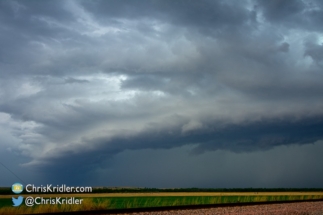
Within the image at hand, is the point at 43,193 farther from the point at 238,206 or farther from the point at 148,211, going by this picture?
the point at 238,206

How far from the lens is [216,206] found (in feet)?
94.6

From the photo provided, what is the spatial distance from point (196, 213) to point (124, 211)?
181 inches

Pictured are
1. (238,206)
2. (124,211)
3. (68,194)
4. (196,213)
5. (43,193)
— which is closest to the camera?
(124,211)

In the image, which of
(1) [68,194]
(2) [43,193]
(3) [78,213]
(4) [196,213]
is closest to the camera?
(3) [78,213]

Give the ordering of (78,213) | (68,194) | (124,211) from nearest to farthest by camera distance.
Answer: (78,213), (124,211), (68,194)

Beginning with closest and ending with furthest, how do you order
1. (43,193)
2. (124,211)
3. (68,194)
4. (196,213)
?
(124,211), (196,213), (43,193), (68,194)

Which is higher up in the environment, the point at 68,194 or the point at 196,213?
the point at 68,194

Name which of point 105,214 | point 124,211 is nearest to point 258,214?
point 124,211

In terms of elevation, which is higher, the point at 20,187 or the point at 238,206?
the point at 20,187

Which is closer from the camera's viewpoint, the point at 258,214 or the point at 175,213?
the point at 175,213

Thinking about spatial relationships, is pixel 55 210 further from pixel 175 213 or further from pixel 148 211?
pixel 175 213

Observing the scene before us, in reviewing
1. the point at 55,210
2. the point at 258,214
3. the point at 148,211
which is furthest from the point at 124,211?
the point at 258,214

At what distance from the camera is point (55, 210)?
22391 mm

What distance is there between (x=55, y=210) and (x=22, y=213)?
2.09 meters
